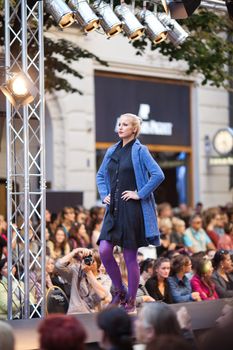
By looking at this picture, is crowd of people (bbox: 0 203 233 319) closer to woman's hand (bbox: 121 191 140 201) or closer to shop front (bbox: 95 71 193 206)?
woman's hand (bbox: 121 191 140 201)

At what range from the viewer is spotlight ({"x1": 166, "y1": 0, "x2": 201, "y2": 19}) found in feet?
28.0

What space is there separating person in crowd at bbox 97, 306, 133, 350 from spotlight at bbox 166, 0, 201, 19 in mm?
4691

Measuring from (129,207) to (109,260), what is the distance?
50cm

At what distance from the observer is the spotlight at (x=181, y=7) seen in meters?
8.55

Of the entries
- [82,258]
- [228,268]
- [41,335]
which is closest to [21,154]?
[82,258]

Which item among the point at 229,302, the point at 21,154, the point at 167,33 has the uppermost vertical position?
the point at 167,33

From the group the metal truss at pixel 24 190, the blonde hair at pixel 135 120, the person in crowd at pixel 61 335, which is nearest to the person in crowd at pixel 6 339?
the person in crowd at pixel 61 335

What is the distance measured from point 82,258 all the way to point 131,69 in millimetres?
11793

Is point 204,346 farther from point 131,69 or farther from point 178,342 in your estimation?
point 131,69

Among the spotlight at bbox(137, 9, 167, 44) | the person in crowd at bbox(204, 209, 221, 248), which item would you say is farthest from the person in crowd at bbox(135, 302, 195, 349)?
the person in crowd at bbox(204, 209, 221, 248)

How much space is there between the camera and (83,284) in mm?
7910

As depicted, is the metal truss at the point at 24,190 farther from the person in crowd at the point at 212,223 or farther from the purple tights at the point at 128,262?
the person in crowd at the point at 212,223

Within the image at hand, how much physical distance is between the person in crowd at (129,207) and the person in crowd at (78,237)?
393 cm

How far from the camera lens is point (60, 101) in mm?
17438
